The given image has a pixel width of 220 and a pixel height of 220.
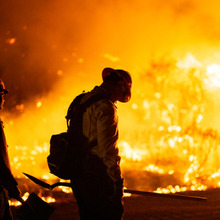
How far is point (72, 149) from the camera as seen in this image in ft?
8.39

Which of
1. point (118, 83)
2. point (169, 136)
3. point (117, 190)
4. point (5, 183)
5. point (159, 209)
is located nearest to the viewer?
point (117, 190)

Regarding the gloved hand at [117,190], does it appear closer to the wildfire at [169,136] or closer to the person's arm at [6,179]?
the person's arm at [6,179]

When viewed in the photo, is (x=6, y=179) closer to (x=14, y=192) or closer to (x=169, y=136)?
(x=14, y=192)

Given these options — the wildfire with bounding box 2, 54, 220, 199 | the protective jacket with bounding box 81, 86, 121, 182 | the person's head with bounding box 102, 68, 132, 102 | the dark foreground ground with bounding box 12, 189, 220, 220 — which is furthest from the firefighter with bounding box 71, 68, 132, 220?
the wildfire with bounding box 2, 54, 220, 199

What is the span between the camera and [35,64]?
49.5 ft

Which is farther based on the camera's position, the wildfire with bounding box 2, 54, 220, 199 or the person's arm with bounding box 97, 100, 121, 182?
the wildfire with bounding box 2, 54, 220, 199

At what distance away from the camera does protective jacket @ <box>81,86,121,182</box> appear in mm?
2445

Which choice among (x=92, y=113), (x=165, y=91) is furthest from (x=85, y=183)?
(x=165, y=91)

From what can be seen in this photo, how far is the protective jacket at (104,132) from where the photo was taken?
8.02ft

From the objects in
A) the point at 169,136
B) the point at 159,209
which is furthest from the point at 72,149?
the point at 169,136

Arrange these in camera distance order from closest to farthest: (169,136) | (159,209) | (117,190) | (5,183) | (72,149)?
(117,190)
(72,149)
(5,183)
(159,209)
(169,136)

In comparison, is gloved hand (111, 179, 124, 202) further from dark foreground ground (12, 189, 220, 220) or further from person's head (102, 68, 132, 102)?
dark foreground ground (12, 189, 220, 220)

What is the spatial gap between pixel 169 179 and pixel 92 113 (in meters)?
11.9

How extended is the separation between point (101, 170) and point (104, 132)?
0.30 metres
